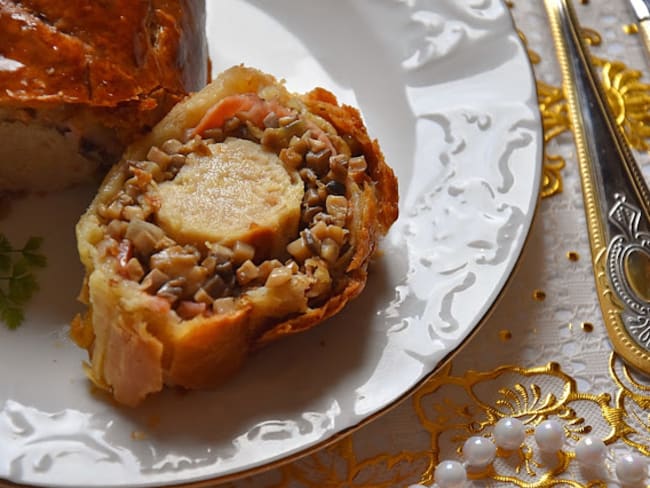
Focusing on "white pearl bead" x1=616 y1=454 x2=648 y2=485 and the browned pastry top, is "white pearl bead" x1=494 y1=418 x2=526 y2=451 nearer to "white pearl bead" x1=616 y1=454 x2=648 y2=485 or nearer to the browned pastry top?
"white pearl bead" x1=616 y1=454 x2=648 y2=485

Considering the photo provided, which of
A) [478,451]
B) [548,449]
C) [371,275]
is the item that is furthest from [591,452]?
[371,275]

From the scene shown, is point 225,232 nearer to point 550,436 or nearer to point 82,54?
point 82,54

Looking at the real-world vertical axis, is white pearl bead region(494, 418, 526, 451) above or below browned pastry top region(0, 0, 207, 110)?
below

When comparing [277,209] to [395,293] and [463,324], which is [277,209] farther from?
[463,324]

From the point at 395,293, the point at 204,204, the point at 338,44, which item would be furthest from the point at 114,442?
the point at 338,44

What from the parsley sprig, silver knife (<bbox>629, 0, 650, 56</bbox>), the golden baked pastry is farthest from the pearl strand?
silver knife (<bbox>629, 0, 650, 56</bbox>)

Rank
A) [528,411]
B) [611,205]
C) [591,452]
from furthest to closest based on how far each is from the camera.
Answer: [611,205], [528,411], [591,452]

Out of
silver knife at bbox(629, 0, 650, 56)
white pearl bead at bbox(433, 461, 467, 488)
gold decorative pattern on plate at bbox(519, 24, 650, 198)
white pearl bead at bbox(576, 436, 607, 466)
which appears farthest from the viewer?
silver knife at bbox(629, 0, 650, 56)
